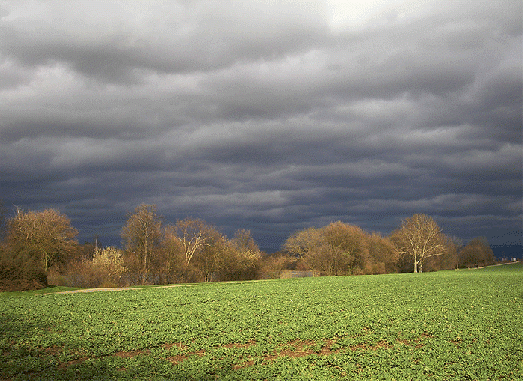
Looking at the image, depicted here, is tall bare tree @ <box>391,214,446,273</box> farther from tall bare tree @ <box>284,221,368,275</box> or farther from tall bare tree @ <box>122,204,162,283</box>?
tall bare tree @ <box>122,204,162,283</box>

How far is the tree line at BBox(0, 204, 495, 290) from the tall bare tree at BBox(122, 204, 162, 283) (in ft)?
0.44

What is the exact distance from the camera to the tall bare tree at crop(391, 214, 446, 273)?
305 feet

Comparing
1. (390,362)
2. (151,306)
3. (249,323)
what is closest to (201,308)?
(151,306)

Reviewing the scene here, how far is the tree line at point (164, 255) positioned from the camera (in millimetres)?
44750

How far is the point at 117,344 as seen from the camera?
14.3 meters

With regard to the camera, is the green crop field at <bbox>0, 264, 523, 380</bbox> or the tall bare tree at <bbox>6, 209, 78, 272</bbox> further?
the tall bare tree at <bbox>6, 209, 78, 272</bbox>

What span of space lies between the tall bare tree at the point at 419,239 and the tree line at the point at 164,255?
19.2 inches

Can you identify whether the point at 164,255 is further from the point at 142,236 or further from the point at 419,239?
the point at 419,239

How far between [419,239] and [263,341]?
86.0 m

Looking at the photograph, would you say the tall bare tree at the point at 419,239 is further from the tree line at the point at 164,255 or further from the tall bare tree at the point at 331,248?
the tall bare tree at the point at 331,248

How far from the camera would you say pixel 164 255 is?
59.2m

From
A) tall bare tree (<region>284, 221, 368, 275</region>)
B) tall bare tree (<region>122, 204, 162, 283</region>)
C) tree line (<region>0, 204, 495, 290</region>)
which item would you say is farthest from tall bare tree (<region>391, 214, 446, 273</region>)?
tall bare tree (<region>122, 204, 162, 283</region>)

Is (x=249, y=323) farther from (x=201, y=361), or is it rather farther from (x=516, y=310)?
(x=516, y=310)

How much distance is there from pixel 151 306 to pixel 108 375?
1319 cm
